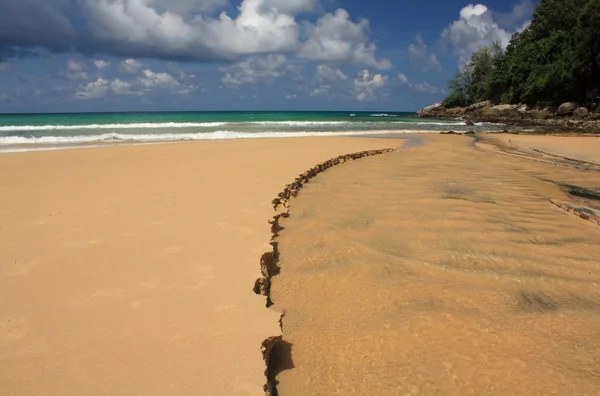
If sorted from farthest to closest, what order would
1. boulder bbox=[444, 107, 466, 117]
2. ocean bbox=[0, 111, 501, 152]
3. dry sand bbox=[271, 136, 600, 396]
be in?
boulder bbox=[444, 107, 466, 117]
ocean bbox=[0, 111, 501, 152]
dry sand bbox=[271, 136, 600, 396]

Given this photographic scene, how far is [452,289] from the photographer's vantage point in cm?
280

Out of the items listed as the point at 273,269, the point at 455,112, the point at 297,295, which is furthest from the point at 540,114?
the point at 297,295

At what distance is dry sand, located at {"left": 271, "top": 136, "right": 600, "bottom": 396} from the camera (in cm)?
195

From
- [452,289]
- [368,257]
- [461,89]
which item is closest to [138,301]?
[368,257]

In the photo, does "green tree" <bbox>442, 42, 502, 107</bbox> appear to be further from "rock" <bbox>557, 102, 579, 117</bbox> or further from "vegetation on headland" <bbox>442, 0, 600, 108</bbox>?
"rock" <bbox>557, 102, 579, 117</bbox>

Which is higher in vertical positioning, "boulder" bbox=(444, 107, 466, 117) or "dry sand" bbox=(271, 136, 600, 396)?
"boulder" bbox=(444, 107, 466, 117)

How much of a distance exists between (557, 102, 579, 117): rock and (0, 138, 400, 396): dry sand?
3989cm

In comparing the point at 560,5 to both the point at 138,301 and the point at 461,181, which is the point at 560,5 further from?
the point at 138,301

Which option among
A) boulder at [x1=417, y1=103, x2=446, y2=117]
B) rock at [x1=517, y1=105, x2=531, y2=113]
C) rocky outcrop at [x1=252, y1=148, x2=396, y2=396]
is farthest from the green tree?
rocky outcrop at [x1=252, y1=148, x2=396, y2=396]

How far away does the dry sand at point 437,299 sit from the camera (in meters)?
1.95

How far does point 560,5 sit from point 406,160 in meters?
49.3

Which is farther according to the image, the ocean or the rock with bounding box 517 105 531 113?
the rock with bounding box 517 105 531 113

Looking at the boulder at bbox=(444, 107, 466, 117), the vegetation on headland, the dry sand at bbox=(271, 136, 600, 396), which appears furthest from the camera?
the boulder at bbox=(444, 107, 466, 117)

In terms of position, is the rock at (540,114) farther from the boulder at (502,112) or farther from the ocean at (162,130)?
the ocean at (162,130)
